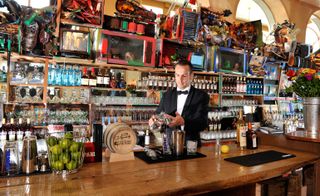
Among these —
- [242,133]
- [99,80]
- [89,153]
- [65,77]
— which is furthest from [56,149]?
[99,80]

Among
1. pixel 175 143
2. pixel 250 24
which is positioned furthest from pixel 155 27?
pixel 175 143

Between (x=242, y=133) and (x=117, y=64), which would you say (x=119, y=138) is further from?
(x=117, y=64)

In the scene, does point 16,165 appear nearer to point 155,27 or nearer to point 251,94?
point 155,27

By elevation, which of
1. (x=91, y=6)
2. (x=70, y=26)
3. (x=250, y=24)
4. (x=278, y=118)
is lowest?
(x=278, y=118)

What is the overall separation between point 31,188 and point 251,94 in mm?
4905

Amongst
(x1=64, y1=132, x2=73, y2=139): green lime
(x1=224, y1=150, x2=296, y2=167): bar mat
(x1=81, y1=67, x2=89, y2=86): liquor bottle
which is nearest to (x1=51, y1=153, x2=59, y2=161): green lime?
(x1=64, y1=132, x2=73, y2=139): green lime

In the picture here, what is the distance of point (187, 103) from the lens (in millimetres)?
2881

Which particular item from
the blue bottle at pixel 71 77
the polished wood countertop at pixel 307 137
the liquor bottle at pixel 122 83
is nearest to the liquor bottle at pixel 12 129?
the blue bottle at pixel 71 77

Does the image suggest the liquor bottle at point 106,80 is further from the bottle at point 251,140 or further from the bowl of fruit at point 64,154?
the bowl of fruit at point 64,154

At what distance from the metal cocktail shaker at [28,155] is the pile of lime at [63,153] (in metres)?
0.10

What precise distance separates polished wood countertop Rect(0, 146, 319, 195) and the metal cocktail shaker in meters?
0.08

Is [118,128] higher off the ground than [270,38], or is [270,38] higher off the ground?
[270,38]

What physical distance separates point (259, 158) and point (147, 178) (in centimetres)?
97

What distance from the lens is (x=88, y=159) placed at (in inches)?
64.9
